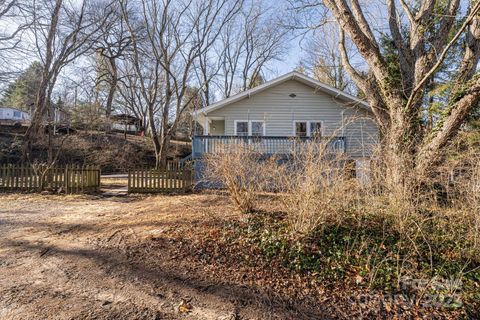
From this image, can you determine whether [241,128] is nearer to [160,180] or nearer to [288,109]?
[288,109]

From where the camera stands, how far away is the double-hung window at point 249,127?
13773 millimetres

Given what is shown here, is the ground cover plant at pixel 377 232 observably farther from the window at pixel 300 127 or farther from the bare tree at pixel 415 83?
the window at pixel 300 127

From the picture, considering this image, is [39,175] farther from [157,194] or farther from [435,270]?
[435,270]

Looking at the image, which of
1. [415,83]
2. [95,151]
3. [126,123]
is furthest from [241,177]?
[126,123]

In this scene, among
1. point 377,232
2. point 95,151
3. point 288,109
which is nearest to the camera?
point 377,232

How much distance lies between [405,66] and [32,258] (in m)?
9.34

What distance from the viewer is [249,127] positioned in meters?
13.8

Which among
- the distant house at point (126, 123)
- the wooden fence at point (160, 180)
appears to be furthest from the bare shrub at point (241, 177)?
the distant house at point (126, 123)

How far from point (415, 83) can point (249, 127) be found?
324 inches

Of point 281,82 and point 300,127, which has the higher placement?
point 281,82

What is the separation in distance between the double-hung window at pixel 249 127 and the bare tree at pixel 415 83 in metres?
6.41

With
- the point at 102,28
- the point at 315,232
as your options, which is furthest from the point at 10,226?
the point at 102,28

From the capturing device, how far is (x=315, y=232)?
172 inches

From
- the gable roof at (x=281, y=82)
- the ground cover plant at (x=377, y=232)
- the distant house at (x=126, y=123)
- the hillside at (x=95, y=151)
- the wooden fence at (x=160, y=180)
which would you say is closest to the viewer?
the ground cover plant at (x=377, y=232)
